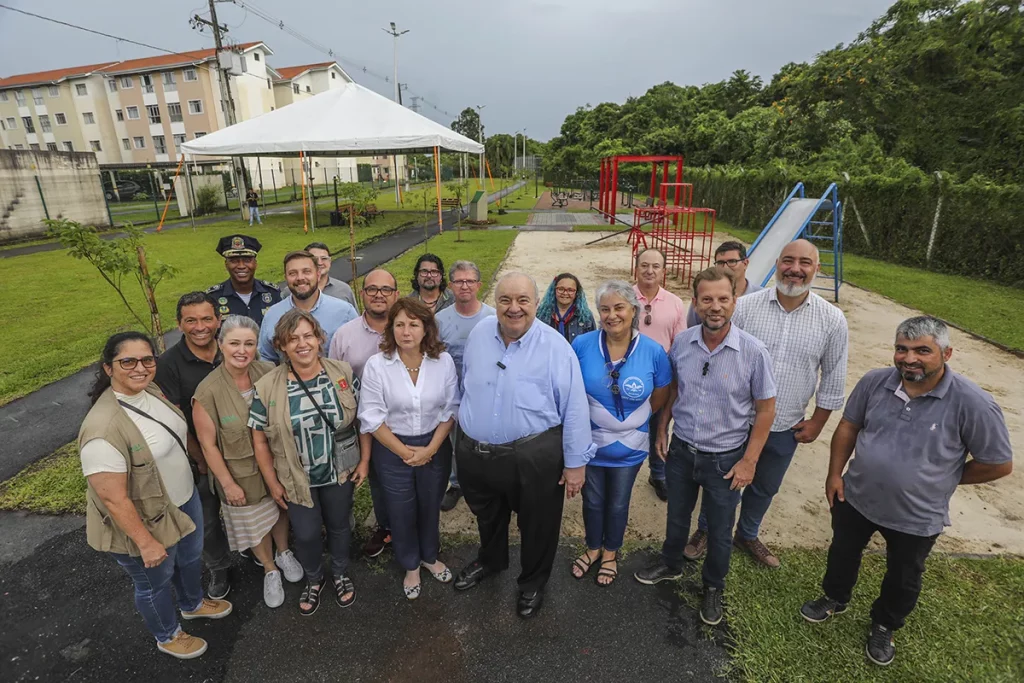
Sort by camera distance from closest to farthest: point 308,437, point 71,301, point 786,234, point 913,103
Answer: point 308,437
point 786,234
point 71,301
point 913,103

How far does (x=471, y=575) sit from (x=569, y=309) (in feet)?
6.22

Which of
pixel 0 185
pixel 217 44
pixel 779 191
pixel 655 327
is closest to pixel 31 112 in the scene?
pixel 217 44

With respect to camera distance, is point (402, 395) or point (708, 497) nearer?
point (402, 395)

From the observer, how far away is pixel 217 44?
68.4 feet

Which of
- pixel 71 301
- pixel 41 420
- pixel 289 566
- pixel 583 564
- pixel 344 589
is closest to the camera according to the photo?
pixel 344 589

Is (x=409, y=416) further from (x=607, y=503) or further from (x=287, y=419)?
(x=607, y=503)

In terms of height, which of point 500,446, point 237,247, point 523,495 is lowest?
point 523,495

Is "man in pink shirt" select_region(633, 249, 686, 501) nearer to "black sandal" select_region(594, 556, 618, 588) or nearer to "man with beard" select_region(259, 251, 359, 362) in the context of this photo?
"black sandal" select_region(594, 556, 618, 588)

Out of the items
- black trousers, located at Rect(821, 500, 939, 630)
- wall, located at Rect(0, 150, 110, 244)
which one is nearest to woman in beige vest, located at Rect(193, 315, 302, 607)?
black trousers, located at Rect(821, 500, 939, 630)

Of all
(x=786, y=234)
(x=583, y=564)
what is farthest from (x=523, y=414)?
(x=786, y=234)

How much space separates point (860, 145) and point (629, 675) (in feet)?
76.4

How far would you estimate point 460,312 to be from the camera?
349 cm

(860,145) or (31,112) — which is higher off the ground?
(31,112)

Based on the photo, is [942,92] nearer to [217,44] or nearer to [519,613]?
[519,613]
